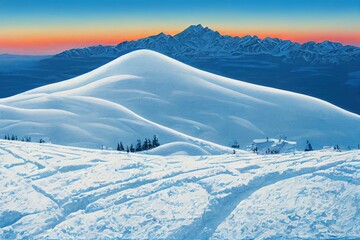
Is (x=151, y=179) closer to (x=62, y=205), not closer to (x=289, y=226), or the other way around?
(x=62, y=205)

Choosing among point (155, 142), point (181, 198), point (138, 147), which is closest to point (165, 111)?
point (155, 142)

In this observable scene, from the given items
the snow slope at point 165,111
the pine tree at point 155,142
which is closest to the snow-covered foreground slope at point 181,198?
the snow slope at point 165,111

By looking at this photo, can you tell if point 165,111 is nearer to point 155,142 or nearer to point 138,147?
point 155,142

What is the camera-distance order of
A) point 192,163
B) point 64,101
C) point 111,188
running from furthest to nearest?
point 64,101 → point 192,163 → point 111,188

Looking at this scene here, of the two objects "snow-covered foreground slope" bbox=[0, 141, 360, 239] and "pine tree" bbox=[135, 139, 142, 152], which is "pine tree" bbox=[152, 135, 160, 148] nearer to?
"pine tree" bbox=[135, 139, 142, 152]

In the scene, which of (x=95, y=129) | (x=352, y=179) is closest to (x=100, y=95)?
(x=95, y=129)

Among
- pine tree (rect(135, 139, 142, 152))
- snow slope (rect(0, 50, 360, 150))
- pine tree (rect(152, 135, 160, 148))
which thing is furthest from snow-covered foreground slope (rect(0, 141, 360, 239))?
pine tree (rect(152, 135, 160, 148))

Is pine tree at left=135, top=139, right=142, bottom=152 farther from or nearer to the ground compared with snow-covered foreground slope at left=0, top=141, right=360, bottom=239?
nearer to the ground

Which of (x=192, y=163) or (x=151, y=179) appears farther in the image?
(x=192, y=163)
